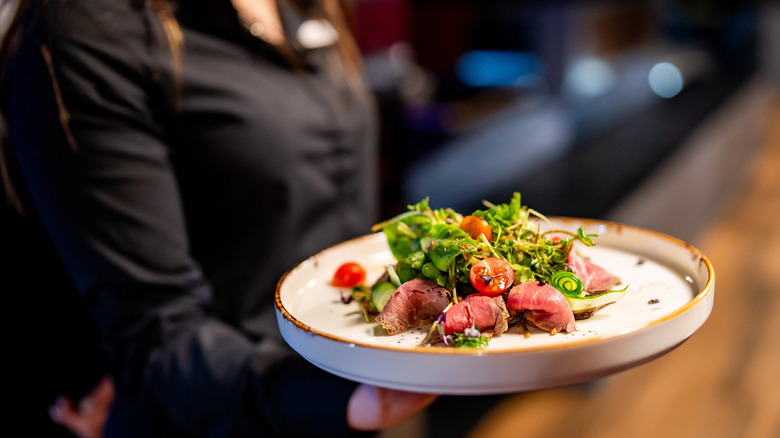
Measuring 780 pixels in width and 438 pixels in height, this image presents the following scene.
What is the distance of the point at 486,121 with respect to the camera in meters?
4.35

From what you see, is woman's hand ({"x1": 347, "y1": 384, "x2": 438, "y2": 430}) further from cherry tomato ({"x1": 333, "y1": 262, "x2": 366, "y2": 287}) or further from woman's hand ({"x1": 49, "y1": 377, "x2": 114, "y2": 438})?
woman's hand ({"x1": 49, "y1": 377, "x2": 114, "y2": 438})

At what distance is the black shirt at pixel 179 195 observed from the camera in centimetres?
94

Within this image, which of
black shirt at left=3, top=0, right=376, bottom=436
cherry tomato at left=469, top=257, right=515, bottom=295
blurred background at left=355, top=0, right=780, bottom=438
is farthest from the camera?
blurred background at left=355, top=0, right=780, bottom=438

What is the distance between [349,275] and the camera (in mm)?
902

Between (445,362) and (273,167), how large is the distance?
608mm

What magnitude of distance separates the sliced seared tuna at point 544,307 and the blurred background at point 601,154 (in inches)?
52.8

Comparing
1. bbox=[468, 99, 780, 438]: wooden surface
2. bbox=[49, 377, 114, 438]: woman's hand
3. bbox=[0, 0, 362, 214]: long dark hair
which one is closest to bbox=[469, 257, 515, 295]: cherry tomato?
bbox=[0, 0, 362, 214]: long dark hair

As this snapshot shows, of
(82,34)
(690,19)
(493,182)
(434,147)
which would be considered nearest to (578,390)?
(493,182)

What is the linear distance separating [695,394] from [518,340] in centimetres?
244

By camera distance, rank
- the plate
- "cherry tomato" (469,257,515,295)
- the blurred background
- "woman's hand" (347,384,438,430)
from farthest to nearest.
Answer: the blurred background
"woman's hand" (347,384,438,430)
"cherry tomato" (469,257,515,295)
the plate

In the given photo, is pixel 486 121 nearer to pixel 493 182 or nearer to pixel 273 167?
pixel 493 182

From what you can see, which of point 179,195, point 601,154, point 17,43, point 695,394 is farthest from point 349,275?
point 601,154

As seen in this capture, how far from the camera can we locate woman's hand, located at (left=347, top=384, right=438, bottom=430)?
2.76 feet

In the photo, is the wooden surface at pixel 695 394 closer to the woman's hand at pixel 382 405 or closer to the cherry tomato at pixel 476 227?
the woman's hand at pixel 382 405
